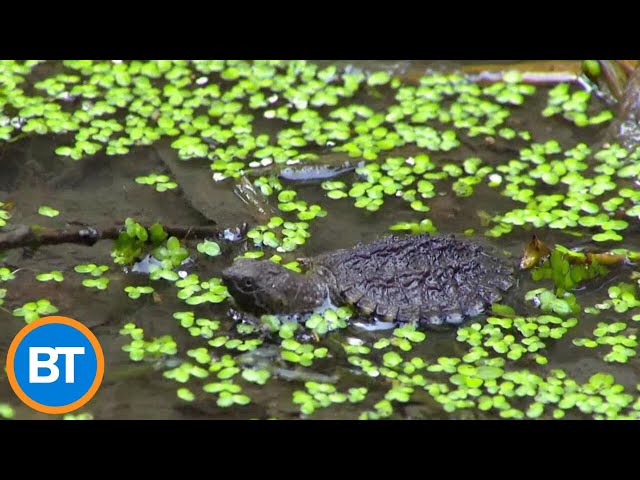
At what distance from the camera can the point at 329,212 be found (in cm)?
580

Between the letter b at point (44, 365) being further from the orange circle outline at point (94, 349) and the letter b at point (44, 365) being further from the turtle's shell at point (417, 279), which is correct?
the turtle's shell at point (417, 279)

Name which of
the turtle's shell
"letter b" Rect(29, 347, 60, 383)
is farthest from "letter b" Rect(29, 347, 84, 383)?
the turtle's shell

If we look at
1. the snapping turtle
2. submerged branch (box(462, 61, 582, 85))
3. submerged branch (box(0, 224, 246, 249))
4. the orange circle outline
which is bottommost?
the orange circle outline

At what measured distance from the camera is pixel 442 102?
22.5 ft

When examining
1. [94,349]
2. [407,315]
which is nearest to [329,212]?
[407,315]

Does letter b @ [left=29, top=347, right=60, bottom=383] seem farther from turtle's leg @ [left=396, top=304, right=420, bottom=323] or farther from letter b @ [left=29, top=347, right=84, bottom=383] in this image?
turtle's leg @ [left=396, top=304, right=420, bottom=323]

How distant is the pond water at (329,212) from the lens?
14.7 feet

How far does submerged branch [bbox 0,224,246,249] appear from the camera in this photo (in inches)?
209

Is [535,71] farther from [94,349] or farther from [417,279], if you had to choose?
[94,349]

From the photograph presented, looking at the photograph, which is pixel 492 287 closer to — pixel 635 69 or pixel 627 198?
pixel 627 198

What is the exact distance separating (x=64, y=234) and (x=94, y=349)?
99 cm

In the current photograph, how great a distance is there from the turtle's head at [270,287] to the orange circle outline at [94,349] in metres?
0.71

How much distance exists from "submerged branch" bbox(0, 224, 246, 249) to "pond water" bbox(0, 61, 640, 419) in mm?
44

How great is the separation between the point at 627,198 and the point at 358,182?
5.22 ft
